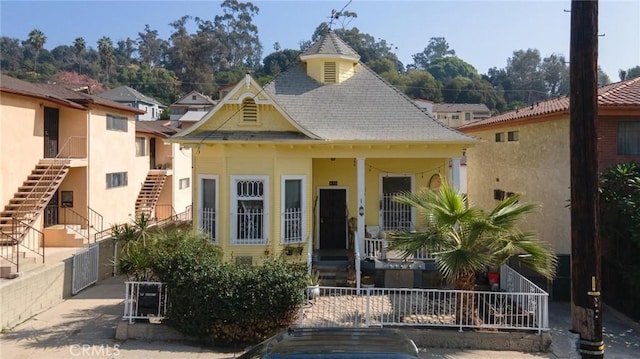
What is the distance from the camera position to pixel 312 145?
14.5m

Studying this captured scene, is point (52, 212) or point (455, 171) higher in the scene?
point (455, 171)

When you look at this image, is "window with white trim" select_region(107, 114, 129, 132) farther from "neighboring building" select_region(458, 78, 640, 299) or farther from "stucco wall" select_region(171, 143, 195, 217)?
"neighboring building" select_region(458, 78, 640, 299)

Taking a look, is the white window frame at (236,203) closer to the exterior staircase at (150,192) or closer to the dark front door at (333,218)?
the dark front door at (333,218)

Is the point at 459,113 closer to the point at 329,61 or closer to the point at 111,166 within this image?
the point at 111,166

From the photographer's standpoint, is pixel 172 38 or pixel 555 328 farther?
pixel 172 38

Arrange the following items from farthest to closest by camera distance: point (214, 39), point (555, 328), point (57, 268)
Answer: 1. point (214, 39)
2. point (57, 268)
3. point (555, 328)

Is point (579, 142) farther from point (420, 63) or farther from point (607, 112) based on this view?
point (420, 63)

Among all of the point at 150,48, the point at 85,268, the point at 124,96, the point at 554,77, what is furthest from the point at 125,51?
the point at 85,268

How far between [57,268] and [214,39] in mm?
109437

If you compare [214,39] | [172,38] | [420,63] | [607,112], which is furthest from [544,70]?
[607,112]

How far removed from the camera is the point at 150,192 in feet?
91.2

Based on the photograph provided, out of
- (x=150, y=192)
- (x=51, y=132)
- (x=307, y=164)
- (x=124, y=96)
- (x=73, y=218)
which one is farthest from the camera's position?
(x=124, y=96)

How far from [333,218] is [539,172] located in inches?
294

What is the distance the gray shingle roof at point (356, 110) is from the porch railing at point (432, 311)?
16.3 feet
